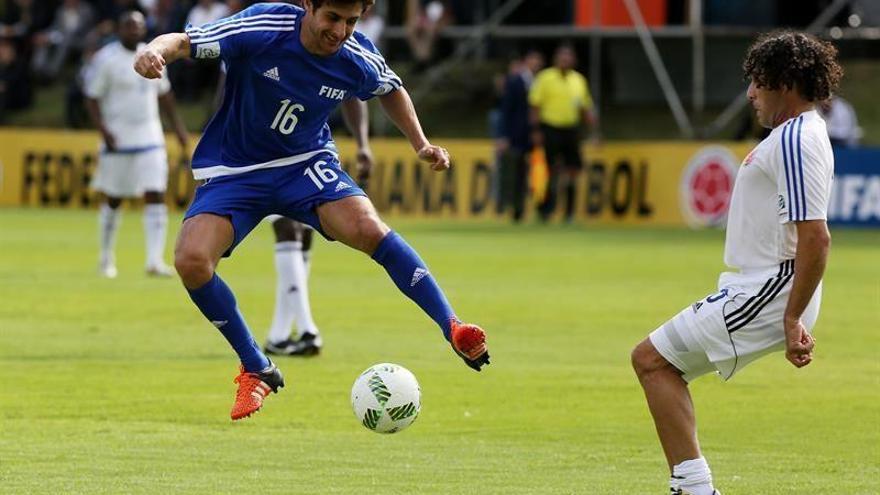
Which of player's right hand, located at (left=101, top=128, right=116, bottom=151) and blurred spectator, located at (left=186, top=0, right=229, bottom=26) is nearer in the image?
player's right hand, located at (left=101, top=128, right=116, bottom=151)

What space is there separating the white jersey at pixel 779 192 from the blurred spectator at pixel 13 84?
33060 mm

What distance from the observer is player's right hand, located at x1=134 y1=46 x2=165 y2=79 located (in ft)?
28.8

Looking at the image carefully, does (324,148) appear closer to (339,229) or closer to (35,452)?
(339,229)

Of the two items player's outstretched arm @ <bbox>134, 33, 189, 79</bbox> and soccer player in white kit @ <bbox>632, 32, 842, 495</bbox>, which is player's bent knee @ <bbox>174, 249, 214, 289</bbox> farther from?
soccer player in white kit @ <bbox>632, 32, 842, 495</bbox>

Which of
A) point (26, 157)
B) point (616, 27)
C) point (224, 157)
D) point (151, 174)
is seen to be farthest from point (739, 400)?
point (26, 157)

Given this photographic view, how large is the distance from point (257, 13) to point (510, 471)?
102 inches

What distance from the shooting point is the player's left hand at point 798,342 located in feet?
24.6

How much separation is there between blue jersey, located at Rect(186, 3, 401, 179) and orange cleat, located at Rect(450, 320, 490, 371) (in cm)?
144

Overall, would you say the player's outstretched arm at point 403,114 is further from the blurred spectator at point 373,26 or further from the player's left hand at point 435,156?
the blurred spectator at point 373,26

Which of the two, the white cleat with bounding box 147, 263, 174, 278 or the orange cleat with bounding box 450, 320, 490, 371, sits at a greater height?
the orange cleat with bounding box 450, 320, 490, 371

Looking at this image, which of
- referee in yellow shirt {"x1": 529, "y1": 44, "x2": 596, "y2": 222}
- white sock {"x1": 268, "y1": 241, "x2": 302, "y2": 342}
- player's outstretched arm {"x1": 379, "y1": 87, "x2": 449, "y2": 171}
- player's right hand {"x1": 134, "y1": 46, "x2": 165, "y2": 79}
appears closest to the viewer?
player's right hand {"x1": 134, "y1": 46, "x2": 165, "y2": 79}

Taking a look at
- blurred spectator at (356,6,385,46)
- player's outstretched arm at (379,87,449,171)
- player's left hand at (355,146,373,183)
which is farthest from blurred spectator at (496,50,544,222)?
player's outstretched arm at (379,87,449,171)

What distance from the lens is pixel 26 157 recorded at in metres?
35.3

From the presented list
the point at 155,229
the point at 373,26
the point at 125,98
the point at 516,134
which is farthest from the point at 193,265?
the point at 373,26
